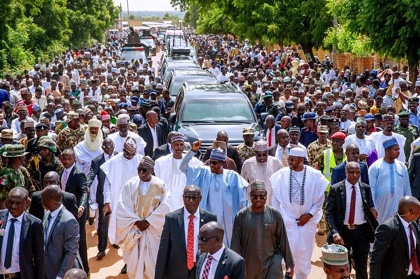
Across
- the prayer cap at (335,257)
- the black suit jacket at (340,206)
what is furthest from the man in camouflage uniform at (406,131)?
the prayer cap at (335,257)

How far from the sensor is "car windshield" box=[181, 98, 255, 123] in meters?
13.8

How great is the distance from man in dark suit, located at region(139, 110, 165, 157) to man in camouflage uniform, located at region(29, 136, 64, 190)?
129 inches

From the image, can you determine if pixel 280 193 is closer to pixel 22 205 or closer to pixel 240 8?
pixel 22 205

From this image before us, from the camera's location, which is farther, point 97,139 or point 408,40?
point 408,40

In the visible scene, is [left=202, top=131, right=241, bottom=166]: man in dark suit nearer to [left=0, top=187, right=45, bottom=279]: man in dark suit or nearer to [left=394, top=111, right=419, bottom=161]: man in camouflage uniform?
[left=394, top=111, right=419, bottom=161]: man in camouflage uniform

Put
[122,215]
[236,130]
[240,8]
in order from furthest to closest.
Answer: [240,8]
[236,130]
[122,215]

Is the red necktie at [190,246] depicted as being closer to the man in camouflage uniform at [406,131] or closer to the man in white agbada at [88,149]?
the man in white agbada at [88,149]

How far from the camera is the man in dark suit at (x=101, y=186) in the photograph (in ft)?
31.3

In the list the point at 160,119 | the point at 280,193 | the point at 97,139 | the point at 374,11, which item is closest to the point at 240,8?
the point at 374,11

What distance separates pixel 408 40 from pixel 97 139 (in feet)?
33.2

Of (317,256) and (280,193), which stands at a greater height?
(280,193)

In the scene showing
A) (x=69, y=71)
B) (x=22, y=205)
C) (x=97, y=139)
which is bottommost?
(x=69, y=71)

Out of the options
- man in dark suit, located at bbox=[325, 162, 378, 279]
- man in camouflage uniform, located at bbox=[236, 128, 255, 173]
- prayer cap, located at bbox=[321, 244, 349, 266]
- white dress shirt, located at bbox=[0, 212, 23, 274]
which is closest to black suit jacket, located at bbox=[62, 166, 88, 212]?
white dress shirt, located at bbox=[0, 212, 23, 274]

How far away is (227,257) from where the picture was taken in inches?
222
